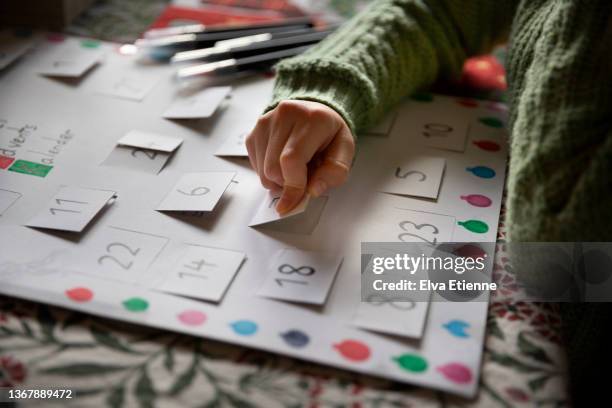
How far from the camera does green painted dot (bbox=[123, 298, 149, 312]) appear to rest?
1.46ft

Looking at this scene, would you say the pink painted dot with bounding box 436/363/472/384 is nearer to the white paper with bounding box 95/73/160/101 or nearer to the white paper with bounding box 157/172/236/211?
the white paper with bounding box 157/172/236/211

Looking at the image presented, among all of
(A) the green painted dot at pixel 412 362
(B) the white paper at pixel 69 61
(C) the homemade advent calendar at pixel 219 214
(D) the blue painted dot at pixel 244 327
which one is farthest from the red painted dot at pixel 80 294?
(B) the white paper at pixel 69 61

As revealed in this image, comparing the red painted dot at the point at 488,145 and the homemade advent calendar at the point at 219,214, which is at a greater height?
the red painted dot at the point at 488,145

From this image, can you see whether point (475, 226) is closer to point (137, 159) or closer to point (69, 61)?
point (137, 159)

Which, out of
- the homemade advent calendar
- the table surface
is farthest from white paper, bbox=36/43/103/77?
the table surface

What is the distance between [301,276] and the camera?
0.48 m

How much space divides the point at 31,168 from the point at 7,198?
5cm

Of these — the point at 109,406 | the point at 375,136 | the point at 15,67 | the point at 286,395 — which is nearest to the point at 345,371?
the point at 286,395

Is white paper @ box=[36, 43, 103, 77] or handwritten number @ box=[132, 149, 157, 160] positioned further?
white paper @ box=[36, 43, 103, 77]

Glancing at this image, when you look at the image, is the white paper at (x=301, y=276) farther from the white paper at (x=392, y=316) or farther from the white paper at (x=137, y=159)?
the white paper at (x=137, y=159)

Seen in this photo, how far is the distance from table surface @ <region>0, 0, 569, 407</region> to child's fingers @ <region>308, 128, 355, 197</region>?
149mm

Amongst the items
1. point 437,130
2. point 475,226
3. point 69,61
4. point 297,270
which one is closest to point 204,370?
point 297,270

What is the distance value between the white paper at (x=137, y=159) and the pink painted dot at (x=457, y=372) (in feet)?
0.99

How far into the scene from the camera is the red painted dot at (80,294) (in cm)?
45
